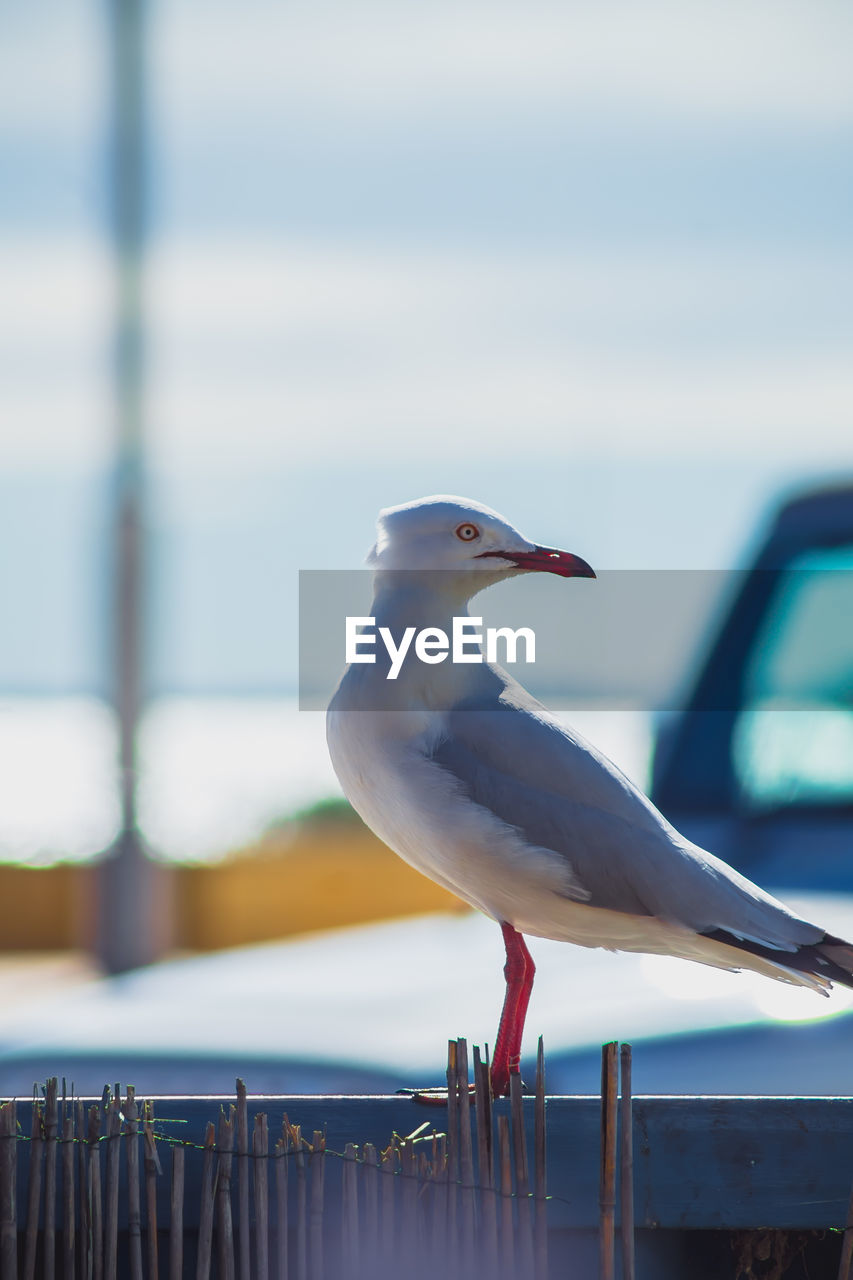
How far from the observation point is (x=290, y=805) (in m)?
20.9

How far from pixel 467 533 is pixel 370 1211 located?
990mm

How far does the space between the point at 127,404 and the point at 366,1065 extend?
6563mm

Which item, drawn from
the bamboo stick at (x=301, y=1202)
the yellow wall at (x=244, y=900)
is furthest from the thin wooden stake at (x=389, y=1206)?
the yellow wall at (x=244, y=900)

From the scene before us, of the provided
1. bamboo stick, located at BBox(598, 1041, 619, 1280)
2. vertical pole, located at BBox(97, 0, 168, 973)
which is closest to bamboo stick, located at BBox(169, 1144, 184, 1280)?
bamboo stick, located at BBox(598, 1041, 619, 1280)

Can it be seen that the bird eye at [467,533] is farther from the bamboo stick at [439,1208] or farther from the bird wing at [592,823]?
the bamboo stick at [439,1208]

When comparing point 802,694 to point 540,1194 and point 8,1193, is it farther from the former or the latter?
point 8,1193

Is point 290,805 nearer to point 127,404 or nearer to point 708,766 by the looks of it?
point 127,404

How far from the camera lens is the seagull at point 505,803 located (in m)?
2.28

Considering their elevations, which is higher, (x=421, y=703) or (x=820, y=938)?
(x=421, y=703)

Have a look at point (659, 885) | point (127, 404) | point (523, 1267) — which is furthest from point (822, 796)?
point (127, 404)

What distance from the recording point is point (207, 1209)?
2.01m

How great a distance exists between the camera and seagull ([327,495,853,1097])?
2281 millimetres

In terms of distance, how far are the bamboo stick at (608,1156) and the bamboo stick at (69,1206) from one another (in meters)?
0.70

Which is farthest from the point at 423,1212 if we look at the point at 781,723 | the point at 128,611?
the point at 128,611
